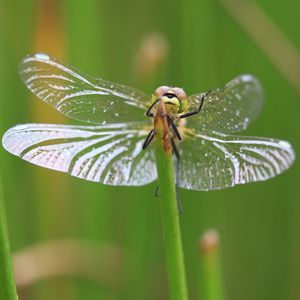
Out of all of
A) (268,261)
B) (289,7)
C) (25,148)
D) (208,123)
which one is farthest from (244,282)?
(25,148)

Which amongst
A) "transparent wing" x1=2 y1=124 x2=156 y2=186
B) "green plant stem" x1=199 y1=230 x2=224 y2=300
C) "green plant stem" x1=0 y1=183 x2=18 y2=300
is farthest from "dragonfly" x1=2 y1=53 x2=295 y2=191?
"green plant stem" x1=0 y1=183 x2=18 y2=300

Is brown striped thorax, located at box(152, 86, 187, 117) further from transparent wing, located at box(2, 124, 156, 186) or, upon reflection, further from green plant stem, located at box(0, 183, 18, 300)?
green plant stem, located at box(0, 183, 18, 300)

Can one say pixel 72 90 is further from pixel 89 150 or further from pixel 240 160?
pixel 240 160

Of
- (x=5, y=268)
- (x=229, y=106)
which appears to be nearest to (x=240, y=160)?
(x=229, y=106)

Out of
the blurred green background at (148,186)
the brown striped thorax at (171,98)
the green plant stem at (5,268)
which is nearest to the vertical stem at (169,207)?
the brown striped thorax at (171,98)

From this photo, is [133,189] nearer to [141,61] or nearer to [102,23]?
[141,61]

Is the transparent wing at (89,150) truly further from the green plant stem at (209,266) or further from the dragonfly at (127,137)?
the green plant stem at (209,266)

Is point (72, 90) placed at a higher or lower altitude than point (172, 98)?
higher
